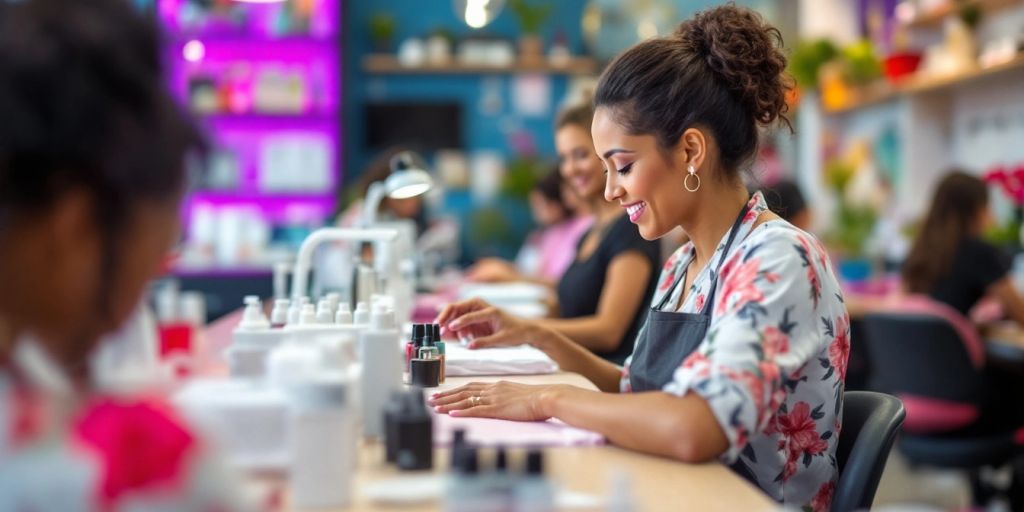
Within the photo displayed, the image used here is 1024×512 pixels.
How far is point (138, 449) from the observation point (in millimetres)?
795

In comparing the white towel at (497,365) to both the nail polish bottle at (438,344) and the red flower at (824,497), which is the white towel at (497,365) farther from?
the red flower at (824,497)

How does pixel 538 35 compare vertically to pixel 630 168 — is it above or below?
above

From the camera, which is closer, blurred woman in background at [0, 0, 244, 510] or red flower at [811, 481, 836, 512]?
blurred woman in background at [0, 0, 244, 510]

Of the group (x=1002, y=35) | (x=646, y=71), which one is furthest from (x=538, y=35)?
(x=646, y=71)

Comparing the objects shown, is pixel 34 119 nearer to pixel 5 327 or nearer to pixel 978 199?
pixel 5 327

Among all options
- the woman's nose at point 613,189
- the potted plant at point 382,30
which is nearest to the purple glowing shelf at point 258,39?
the potted plant at point 382,30

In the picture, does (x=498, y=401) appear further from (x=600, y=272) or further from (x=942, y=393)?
(x=942, y=393)

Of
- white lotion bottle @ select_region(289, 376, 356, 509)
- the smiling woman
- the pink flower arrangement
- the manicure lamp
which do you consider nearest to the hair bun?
the smiling woman

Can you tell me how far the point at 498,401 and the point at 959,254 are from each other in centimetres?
304

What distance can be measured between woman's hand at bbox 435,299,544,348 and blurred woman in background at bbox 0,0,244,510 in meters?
1.42

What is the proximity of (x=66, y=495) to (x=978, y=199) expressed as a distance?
4032 millimetres

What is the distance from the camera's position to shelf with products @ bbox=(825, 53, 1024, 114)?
4.89 m

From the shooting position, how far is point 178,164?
881 millimetres

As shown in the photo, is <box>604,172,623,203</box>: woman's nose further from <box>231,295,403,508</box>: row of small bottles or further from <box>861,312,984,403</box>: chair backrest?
<box>861,312,984,403</box>: chair backrest
